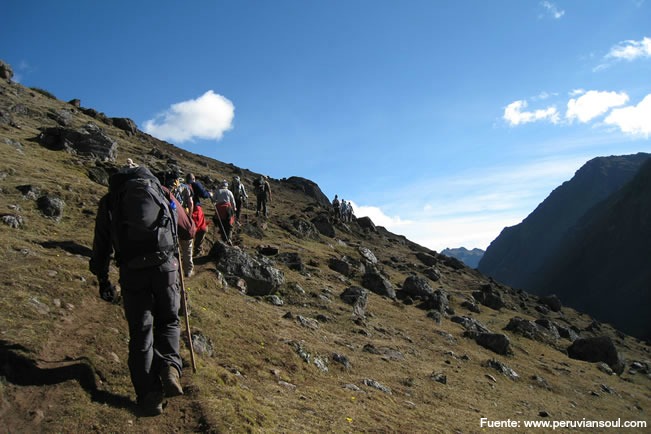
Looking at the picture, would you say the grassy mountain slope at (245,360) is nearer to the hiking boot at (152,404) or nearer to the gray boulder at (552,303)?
the hiking boot at (152,404)

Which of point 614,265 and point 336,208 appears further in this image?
point 614,265

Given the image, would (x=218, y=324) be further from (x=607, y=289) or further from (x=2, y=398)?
(x=607, y=289)

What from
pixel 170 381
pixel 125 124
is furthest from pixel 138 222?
pixel 125 124

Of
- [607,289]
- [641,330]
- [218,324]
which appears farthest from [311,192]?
[607,289]

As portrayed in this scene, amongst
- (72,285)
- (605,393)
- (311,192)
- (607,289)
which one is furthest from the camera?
(607,289)

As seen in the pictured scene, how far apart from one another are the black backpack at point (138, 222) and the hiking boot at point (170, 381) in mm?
1350

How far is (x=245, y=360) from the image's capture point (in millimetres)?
8617

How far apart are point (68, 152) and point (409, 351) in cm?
2636

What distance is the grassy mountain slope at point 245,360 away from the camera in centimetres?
520

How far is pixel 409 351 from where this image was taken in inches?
630

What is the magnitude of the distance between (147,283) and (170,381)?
4.21 ft

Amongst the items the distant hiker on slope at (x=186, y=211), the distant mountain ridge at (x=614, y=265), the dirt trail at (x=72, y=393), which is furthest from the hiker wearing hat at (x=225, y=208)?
the distant mountain ridge at (x=614, y=265)

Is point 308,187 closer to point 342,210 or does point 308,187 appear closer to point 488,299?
point 342,210

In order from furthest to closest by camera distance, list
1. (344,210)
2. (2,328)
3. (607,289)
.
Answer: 1. (607,289)
2. (344,210)
3. (2,328)
